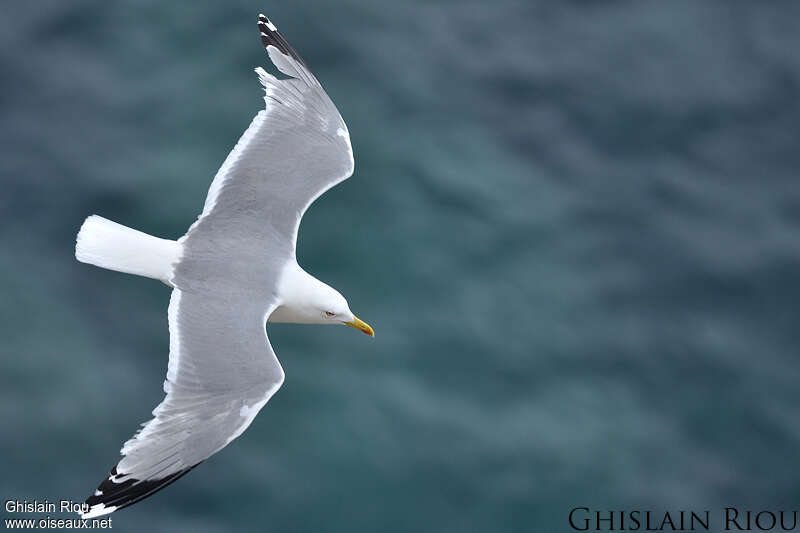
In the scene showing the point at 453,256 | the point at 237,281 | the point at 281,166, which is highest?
the point at 453,256

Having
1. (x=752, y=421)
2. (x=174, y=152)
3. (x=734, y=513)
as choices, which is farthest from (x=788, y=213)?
(x=174, y=152)

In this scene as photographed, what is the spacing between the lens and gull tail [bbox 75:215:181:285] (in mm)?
7812

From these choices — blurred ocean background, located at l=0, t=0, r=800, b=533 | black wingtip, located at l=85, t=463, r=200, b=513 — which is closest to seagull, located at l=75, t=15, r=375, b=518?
black wingtip, located at l=85, t=463, r=200, b=513

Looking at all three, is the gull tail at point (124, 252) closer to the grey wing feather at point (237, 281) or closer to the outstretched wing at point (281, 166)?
the grey wing feather at point (237, 281)

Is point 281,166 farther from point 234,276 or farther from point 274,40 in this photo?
point 274,40

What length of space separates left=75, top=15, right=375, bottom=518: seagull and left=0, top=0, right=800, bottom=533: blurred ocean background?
88 cm

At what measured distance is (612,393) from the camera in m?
9.07

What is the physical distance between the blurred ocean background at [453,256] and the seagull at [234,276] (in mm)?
879

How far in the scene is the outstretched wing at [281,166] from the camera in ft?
27.0

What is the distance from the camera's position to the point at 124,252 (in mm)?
7836

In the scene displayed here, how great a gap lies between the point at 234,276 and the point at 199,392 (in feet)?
2.75

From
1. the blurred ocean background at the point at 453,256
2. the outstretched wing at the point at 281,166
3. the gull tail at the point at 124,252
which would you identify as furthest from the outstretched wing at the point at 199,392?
the blurred ocean background at the point at 453,256

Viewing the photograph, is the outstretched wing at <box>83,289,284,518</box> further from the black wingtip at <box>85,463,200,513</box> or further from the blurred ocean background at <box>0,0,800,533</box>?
the blurred ocean background at <box>0,0,800,533</box>

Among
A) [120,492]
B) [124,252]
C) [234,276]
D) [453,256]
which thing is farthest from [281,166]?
[120,492]
